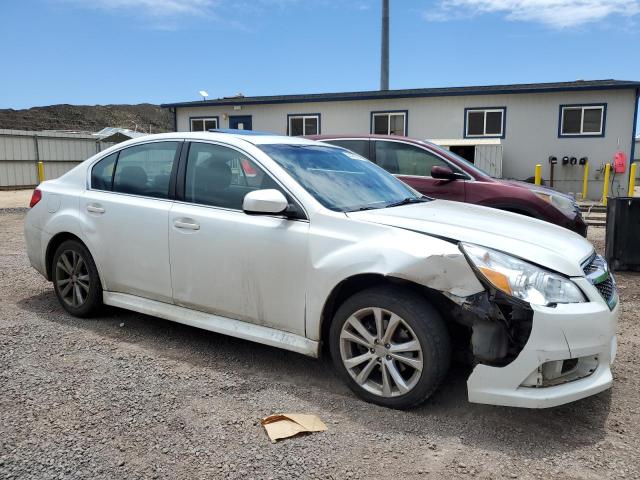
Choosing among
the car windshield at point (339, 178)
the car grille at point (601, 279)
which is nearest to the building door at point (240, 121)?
the car windshield at point (339, 178)

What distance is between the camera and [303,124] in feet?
67.6

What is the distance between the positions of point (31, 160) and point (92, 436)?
22450 mm

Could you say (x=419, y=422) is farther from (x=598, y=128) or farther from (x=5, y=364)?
(x=598, y=128)

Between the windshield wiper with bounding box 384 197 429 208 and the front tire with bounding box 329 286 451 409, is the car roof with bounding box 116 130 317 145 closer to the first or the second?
the windshield wiper with bounding box 384 197 429 208

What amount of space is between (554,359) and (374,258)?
107 centimetres

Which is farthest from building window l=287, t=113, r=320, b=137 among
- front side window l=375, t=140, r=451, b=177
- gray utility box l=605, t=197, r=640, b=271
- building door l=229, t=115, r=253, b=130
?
gray utility box l=605, t=197, r=640, b=271

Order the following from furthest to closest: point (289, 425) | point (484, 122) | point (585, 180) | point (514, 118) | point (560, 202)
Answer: point (484, 122)
point (514, 118)
point (585, 180)
point (560, 202)
point (289, 425)

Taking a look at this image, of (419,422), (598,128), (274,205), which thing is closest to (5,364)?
(274,205)

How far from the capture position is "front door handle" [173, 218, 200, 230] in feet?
12.6

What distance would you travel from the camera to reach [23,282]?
6.10m

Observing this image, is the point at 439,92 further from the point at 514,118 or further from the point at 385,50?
the point at 385,50

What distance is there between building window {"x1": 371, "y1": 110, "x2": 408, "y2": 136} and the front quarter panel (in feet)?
54.9

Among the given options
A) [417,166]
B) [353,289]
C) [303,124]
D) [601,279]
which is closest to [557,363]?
[601,279]

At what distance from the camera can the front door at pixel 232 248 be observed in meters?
3.44
